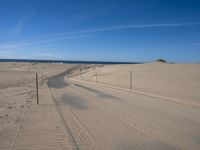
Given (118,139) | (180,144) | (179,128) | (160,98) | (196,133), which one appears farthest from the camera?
(160,98)

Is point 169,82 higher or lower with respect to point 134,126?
higher

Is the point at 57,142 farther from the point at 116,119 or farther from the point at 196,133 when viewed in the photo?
the point at 196,133

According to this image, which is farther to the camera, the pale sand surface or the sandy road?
the pale sand surface

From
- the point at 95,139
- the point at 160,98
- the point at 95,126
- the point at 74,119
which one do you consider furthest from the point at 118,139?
the point at 160,98

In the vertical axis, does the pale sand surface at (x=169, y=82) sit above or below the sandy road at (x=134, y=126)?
above

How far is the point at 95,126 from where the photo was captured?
34.4 ft

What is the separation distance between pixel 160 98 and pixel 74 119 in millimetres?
9065

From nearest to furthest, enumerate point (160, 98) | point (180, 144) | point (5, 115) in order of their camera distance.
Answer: point (180, 144)
point (5, 115)
point (160, 98)

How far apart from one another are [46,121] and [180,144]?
6447mm

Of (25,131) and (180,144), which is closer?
→ (180,144)

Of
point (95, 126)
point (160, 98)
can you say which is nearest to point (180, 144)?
point (95, 126)

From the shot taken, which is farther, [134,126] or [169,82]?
[169,82]

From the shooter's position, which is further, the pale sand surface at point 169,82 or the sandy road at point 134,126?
the pale sand surface at point 169,82

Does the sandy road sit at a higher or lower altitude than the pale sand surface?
lower
